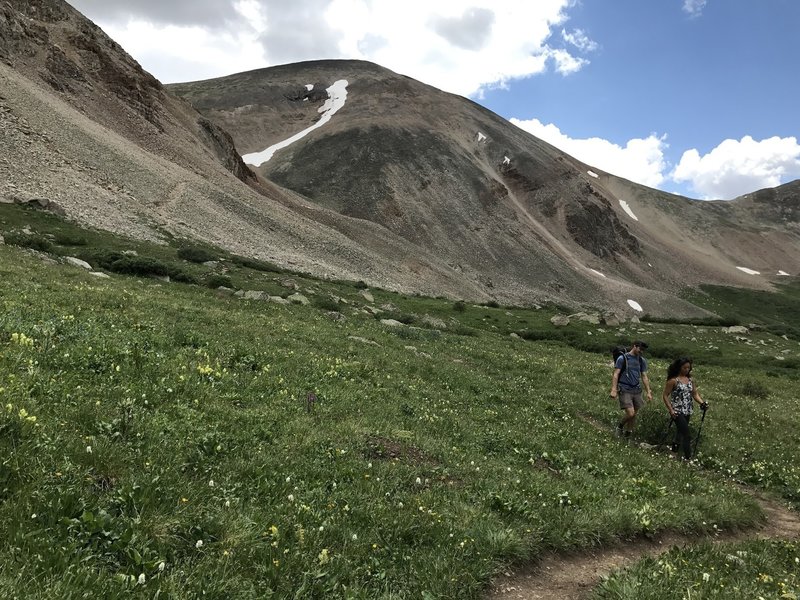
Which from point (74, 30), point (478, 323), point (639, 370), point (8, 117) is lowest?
point (478, 323)

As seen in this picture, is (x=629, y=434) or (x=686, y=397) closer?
(x=686, y=397)

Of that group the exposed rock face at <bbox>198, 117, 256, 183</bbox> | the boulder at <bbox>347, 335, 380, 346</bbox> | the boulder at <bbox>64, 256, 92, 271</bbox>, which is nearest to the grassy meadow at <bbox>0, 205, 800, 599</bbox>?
the boulder at <bbox>347, 335, 380, 346</bbox>

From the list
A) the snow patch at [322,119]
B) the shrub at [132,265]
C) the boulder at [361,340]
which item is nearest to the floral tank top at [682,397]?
the boulder at [361,340]

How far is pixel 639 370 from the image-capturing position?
1736 centimetres

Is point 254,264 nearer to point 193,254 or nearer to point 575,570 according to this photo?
point 193,254

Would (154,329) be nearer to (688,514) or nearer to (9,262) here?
(9,262)

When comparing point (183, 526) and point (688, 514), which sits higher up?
Result: point (183, 526)

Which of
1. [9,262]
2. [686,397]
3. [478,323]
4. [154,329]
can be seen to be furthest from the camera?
[478,323]

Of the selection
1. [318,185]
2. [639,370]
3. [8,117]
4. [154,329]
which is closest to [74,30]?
[8,117]

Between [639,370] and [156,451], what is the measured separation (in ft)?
50.7

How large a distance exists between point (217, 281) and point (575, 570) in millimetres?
27723

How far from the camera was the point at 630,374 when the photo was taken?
17.2 m

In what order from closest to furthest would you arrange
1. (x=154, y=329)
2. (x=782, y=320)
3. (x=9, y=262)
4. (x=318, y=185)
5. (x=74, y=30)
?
(x=154, y=329), (x=9, y=262), (x=74, y=30), (x=318, y=185), (x=782, y=320)

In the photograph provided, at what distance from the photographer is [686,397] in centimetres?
1597
